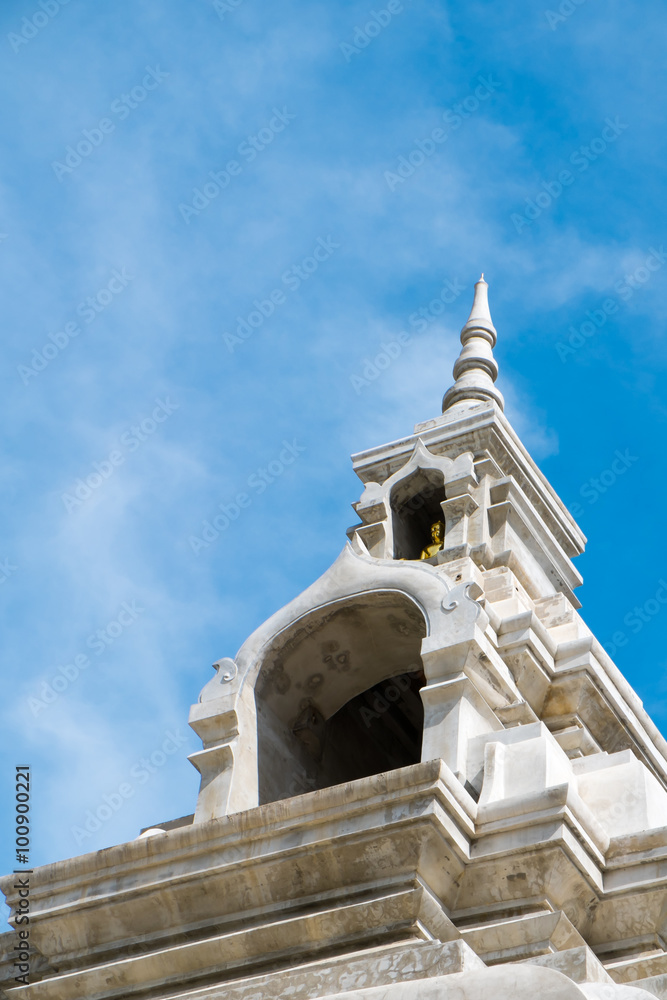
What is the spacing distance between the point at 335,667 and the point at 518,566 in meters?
3.64

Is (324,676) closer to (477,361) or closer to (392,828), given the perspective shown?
(392,828)

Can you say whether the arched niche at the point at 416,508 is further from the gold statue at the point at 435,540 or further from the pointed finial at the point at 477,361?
the pointed finial at the point at 477,361

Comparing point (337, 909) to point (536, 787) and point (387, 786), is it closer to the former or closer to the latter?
point (387, 786)

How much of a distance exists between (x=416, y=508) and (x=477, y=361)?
5.05 meters

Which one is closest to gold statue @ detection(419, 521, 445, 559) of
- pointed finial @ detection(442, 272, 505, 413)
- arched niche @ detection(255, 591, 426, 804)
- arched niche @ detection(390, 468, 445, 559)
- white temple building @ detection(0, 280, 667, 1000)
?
arched niche @ detection(390, 468, 445, 559)

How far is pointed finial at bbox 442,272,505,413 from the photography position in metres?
27.8

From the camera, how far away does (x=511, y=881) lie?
51.9 ft

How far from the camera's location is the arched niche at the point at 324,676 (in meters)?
20.3

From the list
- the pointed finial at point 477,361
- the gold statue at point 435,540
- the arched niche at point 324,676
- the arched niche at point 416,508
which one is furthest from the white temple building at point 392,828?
the pointed finial at point 477,361

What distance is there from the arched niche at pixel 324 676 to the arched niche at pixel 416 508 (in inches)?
115

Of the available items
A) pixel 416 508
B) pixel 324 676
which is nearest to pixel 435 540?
pixel 416 508

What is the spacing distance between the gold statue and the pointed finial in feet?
12.3

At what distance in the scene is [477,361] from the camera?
28.8 m

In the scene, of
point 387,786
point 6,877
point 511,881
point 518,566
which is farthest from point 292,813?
point 518,566
